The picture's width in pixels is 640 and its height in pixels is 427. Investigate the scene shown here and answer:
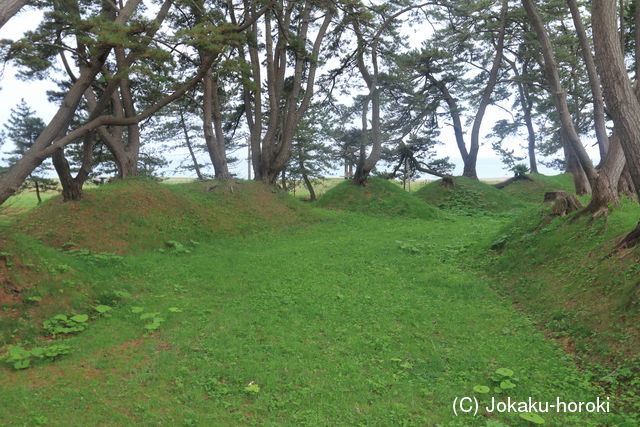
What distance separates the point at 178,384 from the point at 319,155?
25.6m

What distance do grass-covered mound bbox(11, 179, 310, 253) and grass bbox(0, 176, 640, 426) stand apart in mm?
99

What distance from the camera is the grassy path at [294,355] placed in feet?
13.2

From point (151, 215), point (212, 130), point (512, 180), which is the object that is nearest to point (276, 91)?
point (212, 130)

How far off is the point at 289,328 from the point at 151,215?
7.98m

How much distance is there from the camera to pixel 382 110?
27359 millimetres

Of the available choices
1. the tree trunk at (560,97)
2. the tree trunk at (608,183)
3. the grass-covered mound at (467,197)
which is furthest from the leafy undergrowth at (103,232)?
the grass-covered mound at (467,197)

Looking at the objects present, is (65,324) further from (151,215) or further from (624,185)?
(624,185)

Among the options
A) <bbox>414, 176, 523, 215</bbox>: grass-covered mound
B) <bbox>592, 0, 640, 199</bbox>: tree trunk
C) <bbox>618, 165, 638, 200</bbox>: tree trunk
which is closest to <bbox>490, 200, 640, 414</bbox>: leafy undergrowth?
<bbox>592, 0, 640, 199</bbox>: tree trunk

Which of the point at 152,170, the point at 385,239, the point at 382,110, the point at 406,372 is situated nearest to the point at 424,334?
the point at 406,372

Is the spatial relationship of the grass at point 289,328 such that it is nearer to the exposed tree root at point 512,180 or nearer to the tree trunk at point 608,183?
the tree trunk at point 608,183

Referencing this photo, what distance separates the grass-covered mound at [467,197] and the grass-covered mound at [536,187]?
2603 mm

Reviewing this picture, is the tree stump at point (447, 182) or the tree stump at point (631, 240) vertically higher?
the tree stump at point (447, 182)

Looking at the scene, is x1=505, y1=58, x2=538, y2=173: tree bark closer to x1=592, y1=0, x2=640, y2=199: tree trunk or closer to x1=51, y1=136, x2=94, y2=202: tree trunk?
x1=592, y1=0, x2=640, y2=199: tree trunk

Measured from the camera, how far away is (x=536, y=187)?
26391mm
